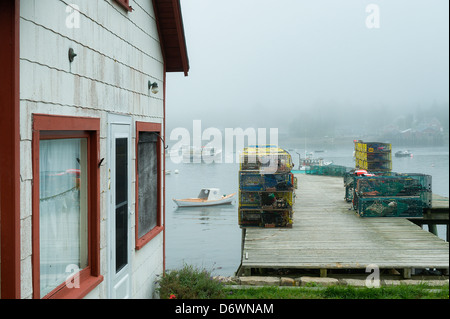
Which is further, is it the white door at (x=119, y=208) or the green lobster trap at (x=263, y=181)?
the green lobster trap at (x=263, y=181)

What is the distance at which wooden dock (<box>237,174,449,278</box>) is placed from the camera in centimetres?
946

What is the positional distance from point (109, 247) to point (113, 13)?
2772 millimetres

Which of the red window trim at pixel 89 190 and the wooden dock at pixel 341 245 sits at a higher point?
the red window trim at pixel 89 190

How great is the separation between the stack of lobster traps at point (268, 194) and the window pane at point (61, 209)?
27.7ft

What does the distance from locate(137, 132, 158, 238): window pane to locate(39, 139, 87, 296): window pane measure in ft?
6.75

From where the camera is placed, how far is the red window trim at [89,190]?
12.0 feet

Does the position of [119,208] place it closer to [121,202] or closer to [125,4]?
[121,202]

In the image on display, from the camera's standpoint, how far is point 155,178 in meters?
7.80

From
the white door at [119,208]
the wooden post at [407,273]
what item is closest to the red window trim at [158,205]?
the white door at [119,208]

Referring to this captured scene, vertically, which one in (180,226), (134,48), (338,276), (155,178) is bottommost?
(180,226)

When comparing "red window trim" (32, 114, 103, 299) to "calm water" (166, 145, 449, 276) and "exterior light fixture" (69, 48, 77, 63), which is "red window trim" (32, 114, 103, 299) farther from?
"calm water" (166, 145, 449, 276)

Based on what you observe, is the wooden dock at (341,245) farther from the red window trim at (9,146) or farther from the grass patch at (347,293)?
the red window trim at (9,146)
